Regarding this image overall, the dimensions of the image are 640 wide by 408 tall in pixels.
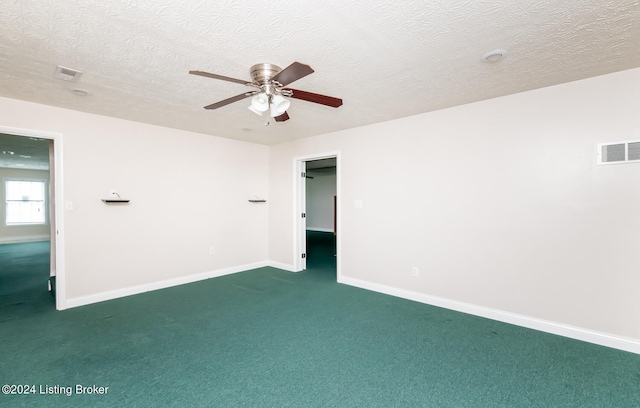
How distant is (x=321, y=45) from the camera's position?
2066mm

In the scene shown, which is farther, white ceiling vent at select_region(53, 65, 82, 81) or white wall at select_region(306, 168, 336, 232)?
white wall at select_region(306, 168, 336, 232)

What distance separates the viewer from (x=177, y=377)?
215 centimetres

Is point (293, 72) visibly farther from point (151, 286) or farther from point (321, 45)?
point (151, 286)

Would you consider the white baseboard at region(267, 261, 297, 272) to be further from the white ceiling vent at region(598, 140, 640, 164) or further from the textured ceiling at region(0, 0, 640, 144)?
the white ceiling vent at region(598, 140, 640, 164)

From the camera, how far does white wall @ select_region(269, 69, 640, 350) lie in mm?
2607

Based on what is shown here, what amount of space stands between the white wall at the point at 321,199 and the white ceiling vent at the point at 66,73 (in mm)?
8850

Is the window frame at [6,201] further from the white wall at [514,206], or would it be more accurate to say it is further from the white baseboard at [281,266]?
the white wall at [514,206]

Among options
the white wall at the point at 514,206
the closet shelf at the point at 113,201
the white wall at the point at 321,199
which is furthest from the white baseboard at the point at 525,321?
the white wall at the point at 321,199

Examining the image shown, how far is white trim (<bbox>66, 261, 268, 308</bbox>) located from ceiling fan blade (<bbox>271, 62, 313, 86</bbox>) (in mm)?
3809

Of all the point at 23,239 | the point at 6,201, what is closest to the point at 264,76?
the point at 6,201

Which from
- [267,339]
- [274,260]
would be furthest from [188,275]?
[267,339]

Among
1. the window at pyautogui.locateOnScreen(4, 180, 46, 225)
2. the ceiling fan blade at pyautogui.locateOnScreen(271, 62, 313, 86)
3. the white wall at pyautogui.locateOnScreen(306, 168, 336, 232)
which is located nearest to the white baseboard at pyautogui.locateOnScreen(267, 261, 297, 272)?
the ceiling fan blade at pyautogui.locateOnScreen(271, 62, 313, 86)

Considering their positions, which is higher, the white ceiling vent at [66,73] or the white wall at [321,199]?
the white ceiling vent at [66,73]

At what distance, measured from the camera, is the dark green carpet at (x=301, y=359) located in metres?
1.94
